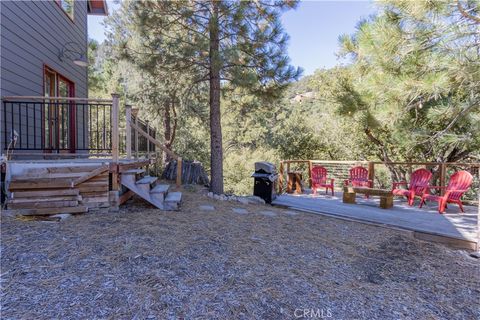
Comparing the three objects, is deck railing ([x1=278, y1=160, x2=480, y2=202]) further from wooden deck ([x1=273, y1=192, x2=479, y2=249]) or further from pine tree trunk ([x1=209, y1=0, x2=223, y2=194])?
pine tree trunk ([x1=209, y1=0, x2=223, y2=194])

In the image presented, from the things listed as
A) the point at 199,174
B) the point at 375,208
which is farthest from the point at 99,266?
the point at 199,174

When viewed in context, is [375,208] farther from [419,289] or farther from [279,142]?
[279,142]

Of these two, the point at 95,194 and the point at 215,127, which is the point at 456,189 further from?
→ the point at 95,194

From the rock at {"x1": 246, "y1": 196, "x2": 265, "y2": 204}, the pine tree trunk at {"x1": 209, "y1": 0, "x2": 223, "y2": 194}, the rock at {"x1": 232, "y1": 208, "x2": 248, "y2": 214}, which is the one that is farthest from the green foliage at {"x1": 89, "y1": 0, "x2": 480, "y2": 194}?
the rock at {"x1": 232, "y1": 208, "x2": 248, "y2": 214}

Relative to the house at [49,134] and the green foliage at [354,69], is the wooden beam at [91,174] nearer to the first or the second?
the house at [49,134]

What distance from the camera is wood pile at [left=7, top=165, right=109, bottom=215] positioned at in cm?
386

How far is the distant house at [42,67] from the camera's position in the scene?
4662 millimetres

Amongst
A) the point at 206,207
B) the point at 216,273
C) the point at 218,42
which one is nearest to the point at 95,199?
the point at 206,207

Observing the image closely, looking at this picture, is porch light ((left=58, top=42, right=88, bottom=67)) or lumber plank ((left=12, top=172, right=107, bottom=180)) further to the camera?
porch light ((left=58, top=42, right=88, bottom=67))

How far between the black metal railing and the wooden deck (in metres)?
4.10

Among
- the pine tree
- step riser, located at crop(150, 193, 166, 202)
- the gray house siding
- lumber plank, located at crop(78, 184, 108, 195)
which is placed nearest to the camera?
lumber plank, located at crop(78, 184, 108, 195)

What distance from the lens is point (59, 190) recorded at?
4.00 m

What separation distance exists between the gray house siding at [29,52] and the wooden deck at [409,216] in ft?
16.4

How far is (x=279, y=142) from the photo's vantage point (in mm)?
14633
